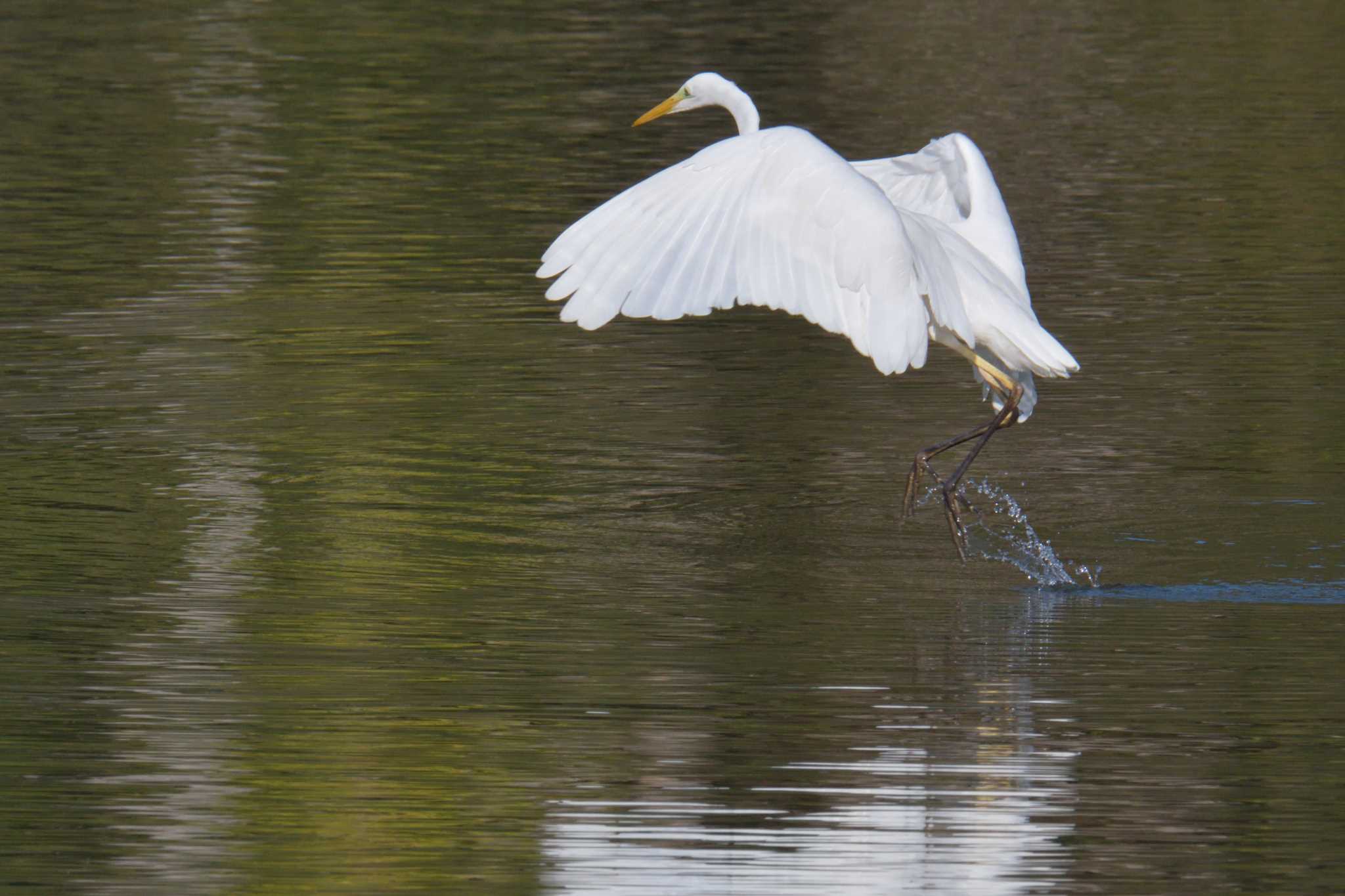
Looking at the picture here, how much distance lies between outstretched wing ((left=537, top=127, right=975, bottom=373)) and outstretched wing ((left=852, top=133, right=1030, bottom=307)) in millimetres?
1580

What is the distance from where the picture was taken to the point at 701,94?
10.7 meters

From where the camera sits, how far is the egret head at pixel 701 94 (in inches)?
404

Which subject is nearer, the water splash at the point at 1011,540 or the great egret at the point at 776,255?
the great egret at the point at 776,255

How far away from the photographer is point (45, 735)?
24.0 ft

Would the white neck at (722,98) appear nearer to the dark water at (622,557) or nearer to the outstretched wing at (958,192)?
the outstretched wing at (958,192)

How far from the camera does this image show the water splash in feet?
30.1

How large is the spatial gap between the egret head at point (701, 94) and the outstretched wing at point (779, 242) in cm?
195

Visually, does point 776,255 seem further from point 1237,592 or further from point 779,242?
point 1237,592

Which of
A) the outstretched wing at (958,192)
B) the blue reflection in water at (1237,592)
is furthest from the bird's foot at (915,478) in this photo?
the blue reflection in water at (1237,592)

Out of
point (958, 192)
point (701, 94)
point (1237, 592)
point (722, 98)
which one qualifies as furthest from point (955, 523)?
point (701, 94)

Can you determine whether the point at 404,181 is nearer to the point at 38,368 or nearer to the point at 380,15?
the point at 38,368

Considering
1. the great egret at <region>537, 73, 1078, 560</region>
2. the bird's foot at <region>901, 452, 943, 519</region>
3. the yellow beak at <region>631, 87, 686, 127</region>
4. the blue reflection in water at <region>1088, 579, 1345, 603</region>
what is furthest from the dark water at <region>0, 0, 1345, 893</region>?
the yellow beak at <region>631, 87, 686, 127</region>

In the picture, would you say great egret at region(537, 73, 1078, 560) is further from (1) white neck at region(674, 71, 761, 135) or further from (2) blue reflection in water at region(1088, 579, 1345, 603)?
(1) white neck at region(674, 71, 761, 135)

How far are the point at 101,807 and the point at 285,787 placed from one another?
49cm
